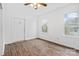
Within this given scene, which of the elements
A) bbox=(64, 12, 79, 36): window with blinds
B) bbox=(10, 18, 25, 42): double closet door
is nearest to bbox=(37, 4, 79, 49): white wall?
bbox=(64, 12, 79, 36): window with blinds

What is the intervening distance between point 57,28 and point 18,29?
893mm

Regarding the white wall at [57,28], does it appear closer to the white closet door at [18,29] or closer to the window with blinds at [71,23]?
the window with blinds at [71,23]

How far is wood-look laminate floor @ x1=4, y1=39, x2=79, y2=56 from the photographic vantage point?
2408 millimetres

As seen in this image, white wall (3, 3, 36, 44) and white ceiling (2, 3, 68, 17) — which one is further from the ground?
white ceiling (2, 3, 68, 17)

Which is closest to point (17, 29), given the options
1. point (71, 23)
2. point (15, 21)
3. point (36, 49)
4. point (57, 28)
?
point (15, 21)

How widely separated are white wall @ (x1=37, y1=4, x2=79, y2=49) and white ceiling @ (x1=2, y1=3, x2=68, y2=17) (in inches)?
4.2

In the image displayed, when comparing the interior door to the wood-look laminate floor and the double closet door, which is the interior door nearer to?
the double closet door

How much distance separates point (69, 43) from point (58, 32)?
1.14 ft

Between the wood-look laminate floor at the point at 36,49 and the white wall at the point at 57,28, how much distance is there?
0.13 metres

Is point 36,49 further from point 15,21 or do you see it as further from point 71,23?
point 71,23

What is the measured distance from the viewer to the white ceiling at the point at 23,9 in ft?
7.64

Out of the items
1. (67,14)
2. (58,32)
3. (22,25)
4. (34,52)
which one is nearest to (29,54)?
(34,52)

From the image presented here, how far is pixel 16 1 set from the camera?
7.36 ft

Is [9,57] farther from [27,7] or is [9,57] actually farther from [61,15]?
[61,15]
